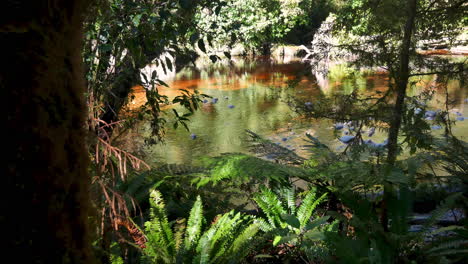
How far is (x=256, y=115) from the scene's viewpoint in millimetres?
8672

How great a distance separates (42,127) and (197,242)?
1.65 metres

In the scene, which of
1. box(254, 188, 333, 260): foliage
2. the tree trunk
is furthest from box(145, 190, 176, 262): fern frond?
the tree trunk

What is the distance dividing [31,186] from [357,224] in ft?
5.80

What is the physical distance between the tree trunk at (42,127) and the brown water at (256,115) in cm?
280

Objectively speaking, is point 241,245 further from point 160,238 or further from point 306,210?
point 306,210

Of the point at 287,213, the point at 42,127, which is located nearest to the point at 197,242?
the point at 287,213

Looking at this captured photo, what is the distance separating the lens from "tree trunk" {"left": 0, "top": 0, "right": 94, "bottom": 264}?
0.74m

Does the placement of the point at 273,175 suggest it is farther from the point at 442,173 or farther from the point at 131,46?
the point at 442,173

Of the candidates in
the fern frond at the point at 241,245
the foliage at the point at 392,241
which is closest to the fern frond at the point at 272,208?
the fern frond at the point at 241,245

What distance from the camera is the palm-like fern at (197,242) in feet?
6.87

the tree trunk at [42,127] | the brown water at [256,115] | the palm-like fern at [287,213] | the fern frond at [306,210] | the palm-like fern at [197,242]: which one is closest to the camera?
the tree trunk at [42,127]

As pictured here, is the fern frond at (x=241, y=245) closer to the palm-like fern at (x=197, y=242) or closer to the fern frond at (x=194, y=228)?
the palm-like fern at (x=197, y=242)

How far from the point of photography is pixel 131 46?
2.46m

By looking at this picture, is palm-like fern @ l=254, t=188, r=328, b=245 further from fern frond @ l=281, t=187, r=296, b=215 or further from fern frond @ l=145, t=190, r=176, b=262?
fern frond @ l=145, t=190, r=176, b=262
